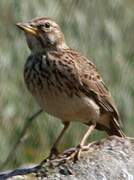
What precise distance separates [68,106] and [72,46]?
1.41 m

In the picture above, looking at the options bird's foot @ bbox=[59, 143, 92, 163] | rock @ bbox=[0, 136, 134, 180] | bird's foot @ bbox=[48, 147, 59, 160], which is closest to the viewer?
rock @ bbox=[0, 136, 134, 180]

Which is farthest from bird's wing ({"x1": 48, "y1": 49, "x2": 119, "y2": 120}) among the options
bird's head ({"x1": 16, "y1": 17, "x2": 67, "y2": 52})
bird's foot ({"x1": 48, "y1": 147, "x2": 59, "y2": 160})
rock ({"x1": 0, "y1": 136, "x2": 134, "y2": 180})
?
rock ({"x1": 0, "y1": 136, "x2": 134, "y2": 180})

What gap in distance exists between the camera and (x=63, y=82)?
8820mm

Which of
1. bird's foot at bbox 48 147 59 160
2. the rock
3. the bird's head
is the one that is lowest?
bird's foot at bbox 48 147 59 160

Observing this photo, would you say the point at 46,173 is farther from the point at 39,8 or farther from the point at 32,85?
the point at 39,8

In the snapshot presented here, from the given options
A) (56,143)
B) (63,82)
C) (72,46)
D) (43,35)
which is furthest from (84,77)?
(72,46)

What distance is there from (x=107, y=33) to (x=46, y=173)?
2.50m

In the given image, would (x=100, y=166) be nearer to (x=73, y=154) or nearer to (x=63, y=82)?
(x=73, y=154)

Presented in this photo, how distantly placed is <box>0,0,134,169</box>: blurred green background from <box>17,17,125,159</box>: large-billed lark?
65cm

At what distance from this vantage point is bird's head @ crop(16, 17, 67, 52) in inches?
358

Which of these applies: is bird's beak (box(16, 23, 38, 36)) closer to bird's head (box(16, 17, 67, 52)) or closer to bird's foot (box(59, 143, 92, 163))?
bird's head (box(16, 17, 67, 52))

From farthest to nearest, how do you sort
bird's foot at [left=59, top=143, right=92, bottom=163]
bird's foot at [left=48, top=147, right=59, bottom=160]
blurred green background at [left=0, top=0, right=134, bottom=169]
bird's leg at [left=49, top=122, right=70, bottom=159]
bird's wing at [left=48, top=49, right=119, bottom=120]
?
blurred green background at [left=0, top=0, right=134, bottom=169]
bird's wing at [left=48, top=49, right=119, bottom=120]
bird's leg at [left=49, top=122, right=70, bottom=159]
bird's foot at [left=48, top=147, right=59, bottom=160]
bird's foot at [left=59, top=143, right=92, bottom=163]

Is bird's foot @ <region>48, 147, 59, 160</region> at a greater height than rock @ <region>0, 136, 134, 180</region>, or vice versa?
rock @ <region>0, 136, 134, 180</region>

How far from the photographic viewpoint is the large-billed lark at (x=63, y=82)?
8.77 meters
